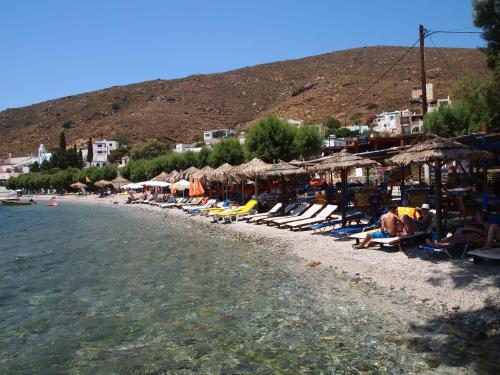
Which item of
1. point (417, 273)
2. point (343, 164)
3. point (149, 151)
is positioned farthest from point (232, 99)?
point (417, 273)

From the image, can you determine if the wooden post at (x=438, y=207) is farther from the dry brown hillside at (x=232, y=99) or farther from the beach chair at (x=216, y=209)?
the dry brown hillside at (x=232, y=99)

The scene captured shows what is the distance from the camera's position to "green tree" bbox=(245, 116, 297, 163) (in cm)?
2781

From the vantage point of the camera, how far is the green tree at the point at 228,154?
35.0 metres

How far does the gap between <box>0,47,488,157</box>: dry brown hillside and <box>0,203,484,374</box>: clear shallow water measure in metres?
61.1

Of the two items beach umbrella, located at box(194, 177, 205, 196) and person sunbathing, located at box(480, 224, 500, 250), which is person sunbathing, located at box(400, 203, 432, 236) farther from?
beach umbrella, located at box(194, 177, 205, 196)

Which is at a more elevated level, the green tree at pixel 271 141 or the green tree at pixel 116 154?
the green tree at pixel 116 154

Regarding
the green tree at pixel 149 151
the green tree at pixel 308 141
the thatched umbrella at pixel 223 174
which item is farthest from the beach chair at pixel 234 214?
the green tree at pixel 149 151

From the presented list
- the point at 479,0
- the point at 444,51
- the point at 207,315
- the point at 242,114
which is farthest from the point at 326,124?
the point at 207,315

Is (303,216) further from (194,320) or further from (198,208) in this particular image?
(198,208)

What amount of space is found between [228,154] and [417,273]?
27484 millimetres

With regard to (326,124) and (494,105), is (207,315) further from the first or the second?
(326,124)

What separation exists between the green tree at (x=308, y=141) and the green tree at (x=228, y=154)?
5613mm

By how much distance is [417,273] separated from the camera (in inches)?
326

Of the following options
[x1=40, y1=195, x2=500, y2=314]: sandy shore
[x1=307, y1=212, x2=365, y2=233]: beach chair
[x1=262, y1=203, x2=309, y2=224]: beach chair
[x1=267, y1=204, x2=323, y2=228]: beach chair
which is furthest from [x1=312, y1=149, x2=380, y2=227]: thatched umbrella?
[x1=262, y1=203, x2=309, y2=224]: beach chair
